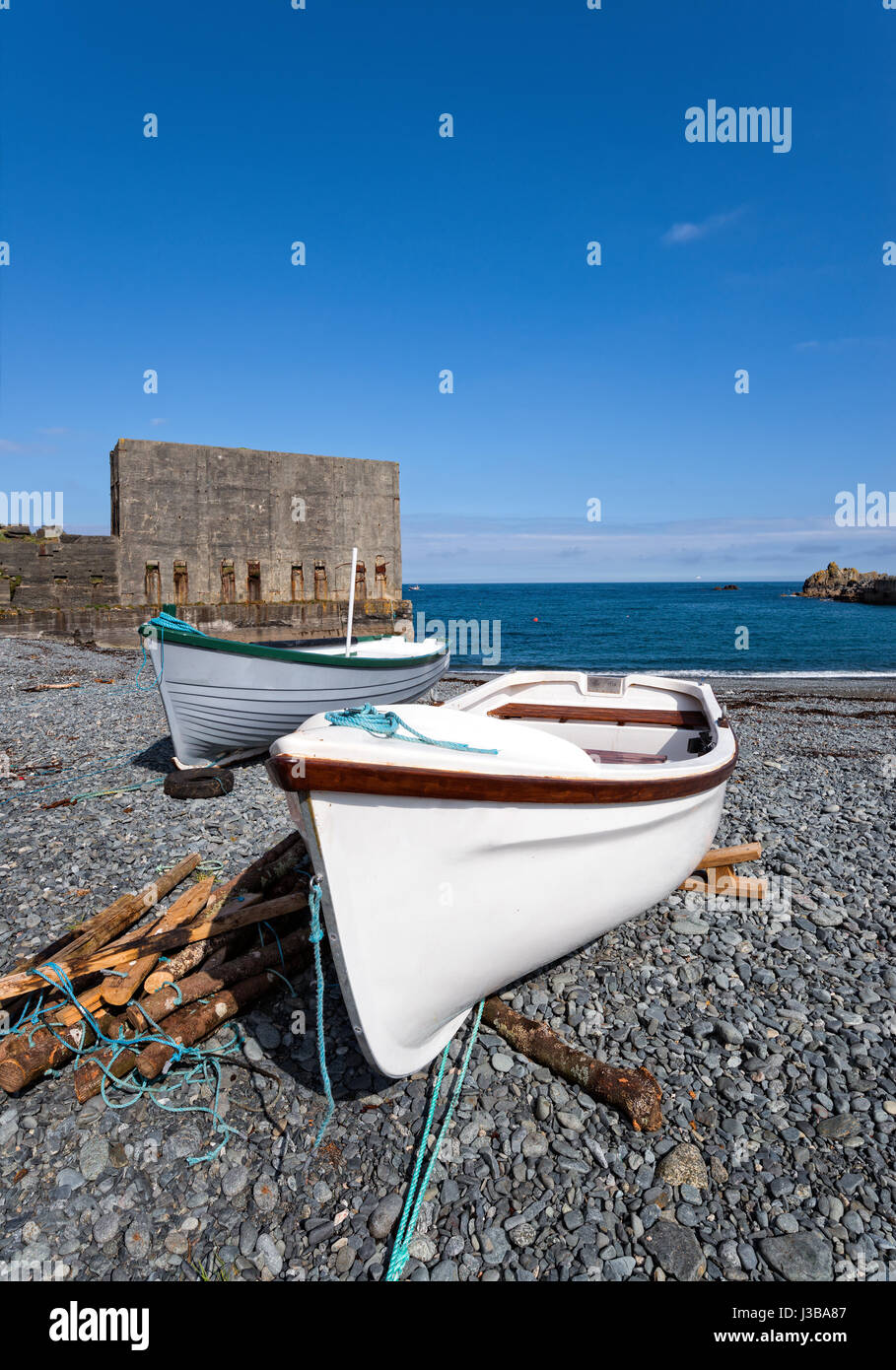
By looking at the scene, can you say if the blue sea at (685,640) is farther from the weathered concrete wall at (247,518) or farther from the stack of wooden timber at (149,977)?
the stack of wooden timber at (149,977)

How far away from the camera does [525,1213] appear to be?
2730mm

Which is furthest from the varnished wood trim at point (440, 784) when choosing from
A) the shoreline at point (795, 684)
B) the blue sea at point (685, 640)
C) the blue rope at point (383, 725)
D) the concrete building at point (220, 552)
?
the concrete building at point (220, 552)

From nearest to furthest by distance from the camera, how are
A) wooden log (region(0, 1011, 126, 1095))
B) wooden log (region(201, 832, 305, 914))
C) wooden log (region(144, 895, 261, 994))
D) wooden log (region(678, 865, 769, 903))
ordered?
wooden log (region(0, 1011, 126, 1095)), wooden log (region(144, 895, 261, 994)), wooden log (region(201, 832, 305, 914)), wooden log (region(678, 865, 769, 903))

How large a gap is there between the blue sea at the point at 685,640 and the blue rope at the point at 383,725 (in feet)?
55.9

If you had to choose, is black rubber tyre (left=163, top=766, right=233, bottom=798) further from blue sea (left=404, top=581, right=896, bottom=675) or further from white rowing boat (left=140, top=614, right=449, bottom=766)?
blue sea (left=404, top=581, right=896, bottom=675)

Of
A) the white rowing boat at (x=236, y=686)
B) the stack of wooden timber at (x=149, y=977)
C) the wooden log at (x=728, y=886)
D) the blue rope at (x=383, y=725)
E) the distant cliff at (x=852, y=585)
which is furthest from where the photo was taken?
the distant cliff at (x=852, y=585)

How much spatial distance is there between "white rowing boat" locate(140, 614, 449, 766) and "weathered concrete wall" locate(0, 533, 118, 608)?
60.3ft

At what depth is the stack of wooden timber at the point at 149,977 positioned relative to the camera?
3.42m

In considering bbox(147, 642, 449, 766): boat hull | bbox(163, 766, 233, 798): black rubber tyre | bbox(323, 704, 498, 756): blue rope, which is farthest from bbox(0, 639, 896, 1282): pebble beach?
bbox(147, 642, 449, 766): boat hull

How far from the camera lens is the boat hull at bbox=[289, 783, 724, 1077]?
9.18ft

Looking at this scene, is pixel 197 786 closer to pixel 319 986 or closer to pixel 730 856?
pixel 319 986

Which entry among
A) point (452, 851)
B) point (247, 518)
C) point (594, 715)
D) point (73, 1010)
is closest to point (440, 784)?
point (452, 851)

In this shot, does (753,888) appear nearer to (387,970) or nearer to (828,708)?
(387,970)
